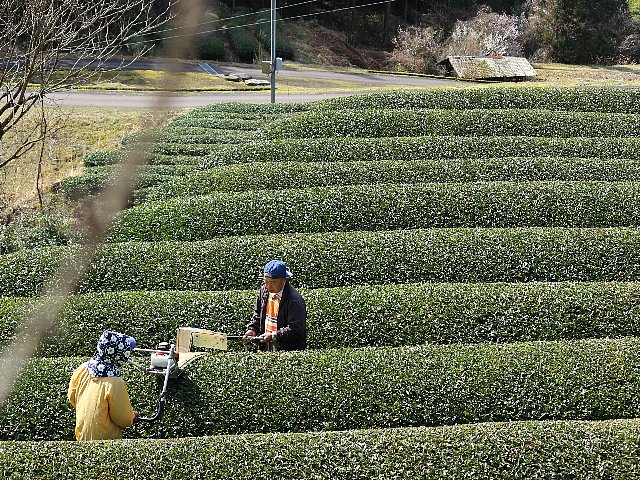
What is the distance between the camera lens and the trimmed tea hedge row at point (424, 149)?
16.3m

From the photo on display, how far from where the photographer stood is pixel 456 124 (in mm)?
17812

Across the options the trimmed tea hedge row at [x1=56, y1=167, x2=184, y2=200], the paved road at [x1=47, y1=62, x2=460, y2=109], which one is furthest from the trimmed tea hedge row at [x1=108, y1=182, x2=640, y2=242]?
the paved road at [x1=47, y1=62, x2=460, y2=109]

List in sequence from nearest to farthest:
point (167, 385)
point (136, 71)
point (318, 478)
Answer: point (318, 478) < point (167, 385) < point (136, 71)

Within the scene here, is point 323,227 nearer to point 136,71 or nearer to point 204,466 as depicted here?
point 204,466

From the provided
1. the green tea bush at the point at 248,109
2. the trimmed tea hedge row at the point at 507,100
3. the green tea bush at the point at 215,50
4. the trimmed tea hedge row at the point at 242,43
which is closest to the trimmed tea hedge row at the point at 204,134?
the green tea bush at the point at 248,109

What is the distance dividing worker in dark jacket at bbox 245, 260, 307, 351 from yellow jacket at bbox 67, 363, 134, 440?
2.08 m

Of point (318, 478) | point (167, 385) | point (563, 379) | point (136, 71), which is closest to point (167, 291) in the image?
point (167, 385)

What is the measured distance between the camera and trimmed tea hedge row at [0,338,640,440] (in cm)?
819

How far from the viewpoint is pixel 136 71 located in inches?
1221

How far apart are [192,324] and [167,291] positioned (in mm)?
963

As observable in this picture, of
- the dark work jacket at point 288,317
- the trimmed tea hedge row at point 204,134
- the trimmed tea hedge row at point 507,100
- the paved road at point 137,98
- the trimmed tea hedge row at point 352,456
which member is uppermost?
the trimmed tea hedge row at point 507,100

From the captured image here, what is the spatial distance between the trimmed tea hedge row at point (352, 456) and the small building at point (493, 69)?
1260 inches

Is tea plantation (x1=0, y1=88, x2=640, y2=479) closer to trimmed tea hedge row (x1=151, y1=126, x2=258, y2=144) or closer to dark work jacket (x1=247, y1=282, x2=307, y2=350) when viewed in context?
dark work jacket (x1=247, y1=282, x2=307, y2=350)

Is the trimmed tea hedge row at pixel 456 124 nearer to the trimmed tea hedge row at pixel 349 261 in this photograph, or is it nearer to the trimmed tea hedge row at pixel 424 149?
the trimmed tea hedge row at pixel 424 149
